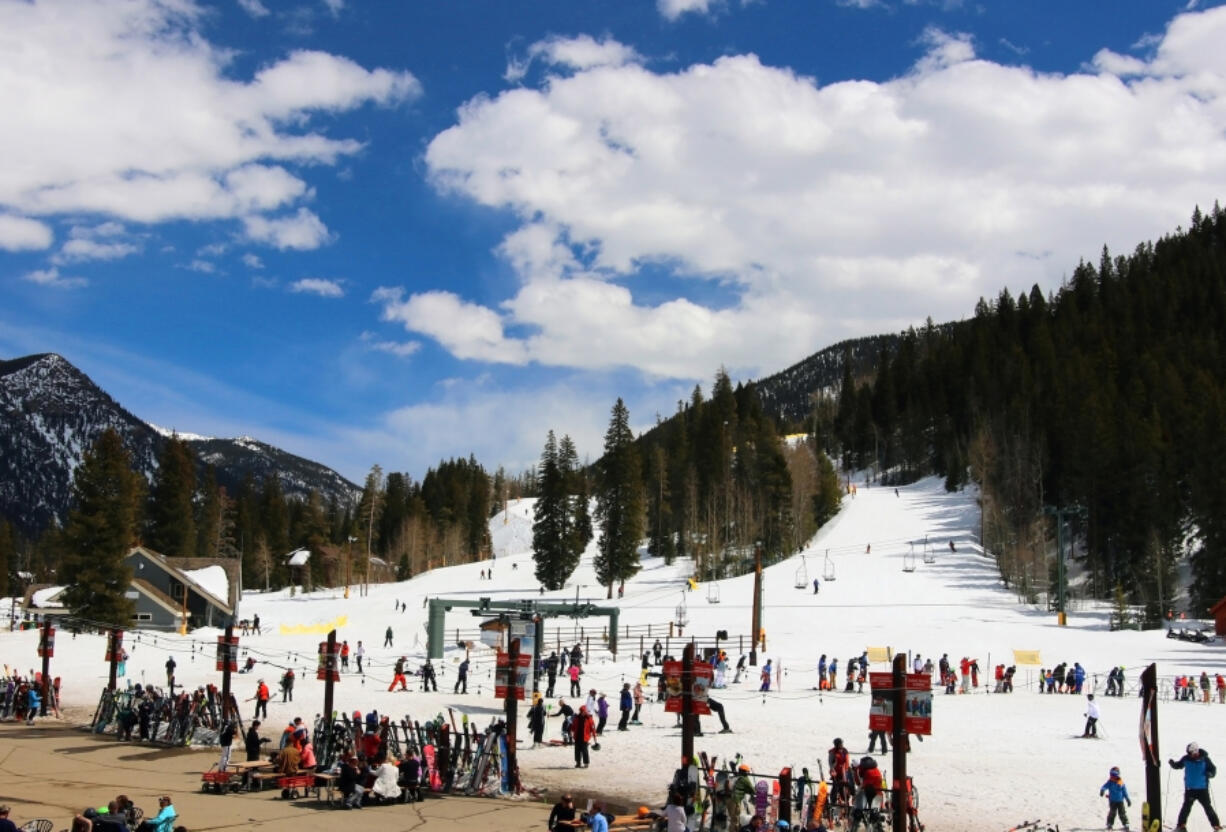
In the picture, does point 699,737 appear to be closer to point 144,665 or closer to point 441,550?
point 144,665

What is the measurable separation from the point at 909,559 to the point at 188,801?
57144 millimetres

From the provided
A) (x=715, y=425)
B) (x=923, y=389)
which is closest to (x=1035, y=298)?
(x=923, y=389)

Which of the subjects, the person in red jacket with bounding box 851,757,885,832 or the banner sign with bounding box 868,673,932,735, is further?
the person in red jacket with bounding box 851,757,885,832

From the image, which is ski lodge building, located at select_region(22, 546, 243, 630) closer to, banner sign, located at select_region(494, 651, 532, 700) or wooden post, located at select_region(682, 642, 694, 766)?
banner sign, located at select_region(494, 651, 532, 700)

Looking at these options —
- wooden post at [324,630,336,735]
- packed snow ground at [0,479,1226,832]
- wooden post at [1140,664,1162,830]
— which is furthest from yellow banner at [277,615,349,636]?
wooden post at [1140,664,1162,830]

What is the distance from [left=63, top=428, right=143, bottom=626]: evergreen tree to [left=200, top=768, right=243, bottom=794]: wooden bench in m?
35.3

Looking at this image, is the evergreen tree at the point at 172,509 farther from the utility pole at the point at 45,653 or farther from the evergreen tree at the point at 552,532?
the utility pole at the point at 45,653

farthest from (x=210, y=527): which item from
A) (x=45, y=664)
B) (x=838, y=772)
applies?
(x=838, y=772)

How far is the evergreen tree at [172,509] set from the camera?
267ft

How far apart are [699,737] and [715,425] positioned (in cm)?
7775

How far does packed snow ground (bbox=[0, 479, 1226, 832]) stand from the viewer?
69.2 feet

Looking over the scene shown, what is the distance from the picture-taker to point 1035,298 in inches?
5022

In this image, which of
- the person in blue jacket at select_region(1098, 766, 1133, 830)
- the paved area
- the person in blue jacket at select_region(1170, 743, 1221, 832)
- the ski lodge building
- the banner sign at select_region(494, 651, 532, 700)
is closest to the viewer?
the person in blue jacket at select_region(1170, 743, 1221, 832)

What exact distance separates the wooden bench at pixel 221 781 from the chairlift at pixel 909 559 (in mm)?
52166
